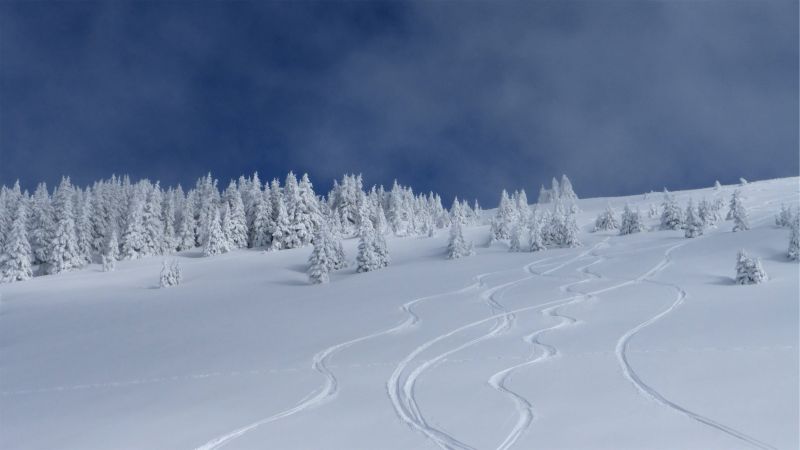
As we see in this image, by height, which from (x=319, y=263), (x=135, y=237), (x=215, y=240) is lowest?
(x=319, y=263)

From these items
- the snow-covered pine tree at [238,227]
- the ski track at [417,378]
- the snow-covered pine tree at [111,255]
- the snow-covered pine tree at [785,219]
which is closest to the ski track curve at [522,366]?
the ski track at [417,378]

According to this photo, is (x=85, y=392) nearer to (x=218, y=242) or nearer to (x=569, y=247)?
(x=569, y=247)

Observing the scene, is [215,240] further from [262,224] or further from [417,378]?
[417,378]

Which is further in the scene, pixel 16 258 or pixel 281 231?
pixel 281 231

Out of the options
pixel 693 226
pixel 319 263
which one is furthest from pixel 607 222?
pixel 319 263

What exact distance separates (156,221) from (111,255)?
9169 millimetres

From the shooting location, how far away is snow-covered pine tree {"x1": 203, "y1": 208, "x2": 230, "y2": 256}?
66562 mm

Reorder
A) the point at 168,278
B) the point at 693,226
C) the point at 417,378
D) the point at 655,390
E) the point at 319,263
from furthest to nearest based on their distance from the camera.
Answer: the point at 168,278 < the point at 693,226 < the point at 319,263 < the point at 417,378 < the point at 655,390

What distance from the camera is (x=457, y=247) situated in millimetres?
48062

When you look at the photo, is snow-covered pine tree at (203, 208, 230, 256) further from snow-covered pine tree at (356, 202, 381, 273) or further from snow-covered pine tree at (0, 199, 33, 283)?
snow-covered pine tree at (356, 202, 381, 273)

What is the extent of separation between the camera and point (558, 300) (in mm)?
24422

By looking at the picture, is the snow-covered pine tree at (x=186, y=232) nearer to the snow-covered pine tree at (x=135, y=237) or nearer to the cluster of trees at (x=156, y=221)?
the cluster of trees at (x=156, y=221)

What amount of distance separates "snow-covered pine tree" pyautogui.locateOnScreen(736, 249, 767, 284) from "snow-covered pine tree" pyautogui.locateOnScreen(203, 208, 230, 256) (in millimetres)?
59346

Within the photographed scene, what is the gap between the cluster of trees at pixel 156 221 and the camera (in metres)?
62.0
